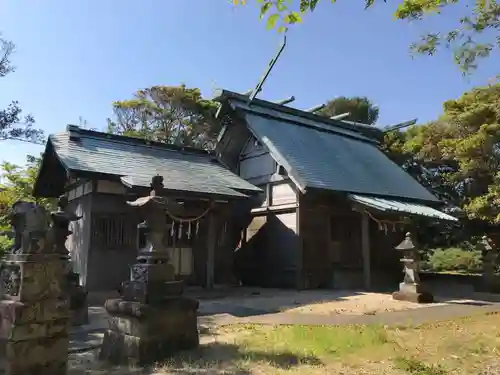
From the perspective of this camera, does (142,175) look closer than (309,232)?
Yes

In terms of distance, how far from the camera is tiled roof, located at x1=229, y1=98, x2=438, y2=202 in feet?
48.7

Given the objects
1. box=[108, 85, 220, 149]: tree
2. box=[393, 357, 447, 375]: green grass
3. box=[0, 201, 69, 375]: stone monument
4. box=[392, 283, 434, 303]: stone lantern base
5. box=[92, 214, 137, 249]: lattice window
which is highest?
box=[108, 85, 220, 149]: tree

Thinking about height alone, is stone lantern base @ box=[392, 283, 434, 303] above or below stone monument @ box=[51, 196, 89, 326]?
below

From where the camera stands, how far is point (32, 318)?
15.1ft

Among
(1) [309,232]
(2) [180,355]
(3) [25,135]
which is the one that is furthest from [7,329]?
(3) [25,135]

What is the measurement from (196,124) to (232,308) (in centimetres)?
1876

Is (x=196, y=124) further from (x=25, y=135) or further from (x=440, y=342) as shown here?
(x=440, y=342)

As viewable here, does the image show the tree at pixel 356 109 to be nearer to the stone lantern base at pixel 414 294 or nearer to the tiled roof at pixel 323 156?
the tiled roof at pixel 323 156

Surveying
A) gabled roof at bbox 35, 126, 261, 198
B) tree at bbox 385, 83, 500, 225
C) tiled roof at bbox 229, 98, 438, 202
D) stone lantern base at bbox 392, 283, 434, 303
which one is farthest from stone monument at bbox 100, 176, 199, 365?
tree at bbox 385, 83, 500, 225

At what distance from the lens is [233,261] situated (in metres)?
14.9

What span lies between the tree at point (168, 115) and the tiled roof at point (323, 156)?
917cm

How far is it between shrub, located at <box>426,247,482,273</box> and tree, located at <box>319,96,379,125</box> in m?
10.9

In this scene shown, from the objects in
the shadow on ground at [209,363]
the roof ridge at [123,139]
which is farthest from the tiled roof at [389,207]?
the shadow on ground at [209,363]

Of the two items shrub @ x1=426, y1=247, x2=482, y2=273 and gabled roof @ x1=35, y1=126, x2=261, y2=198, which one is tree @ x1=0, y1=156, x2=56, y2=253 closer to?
gabled roof @ x1=35, y1=126, x2=261, y2=198
